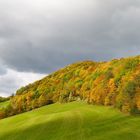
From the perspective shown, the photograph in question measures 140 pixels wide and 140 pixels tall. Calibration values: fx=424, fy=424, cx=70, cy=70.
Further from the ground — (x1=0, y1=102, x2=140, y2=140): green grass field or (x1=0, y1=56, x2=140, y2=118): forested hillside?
(x1=0, y1=56, x2=140, y2=118): forested hillside

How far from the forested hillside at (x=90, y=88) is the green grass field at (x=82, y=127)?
14.5ft

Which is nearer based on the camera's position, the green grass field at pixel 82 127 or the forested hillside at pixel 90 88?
the green grass field at pixel 82 127

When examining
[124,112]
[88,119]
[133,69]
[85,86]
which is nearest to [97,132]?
[88,119]

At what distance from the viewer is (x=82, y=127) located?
82.7 metres

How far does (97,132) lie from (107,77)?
121 feet

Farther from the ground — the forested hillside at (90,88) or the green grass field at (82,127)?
the forested hillside at (90,88)

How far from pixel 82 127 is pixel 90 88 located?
40395 mm

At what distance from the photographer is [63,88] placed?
502 feet

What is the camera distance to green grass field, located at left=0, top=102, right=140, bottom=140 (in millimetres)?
75312

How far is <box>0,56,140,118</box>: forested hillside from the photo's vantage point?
97.7 m

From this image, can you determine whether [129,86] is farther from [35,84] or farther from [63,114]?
[35,84]

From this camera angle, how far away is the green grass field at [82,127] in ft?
247

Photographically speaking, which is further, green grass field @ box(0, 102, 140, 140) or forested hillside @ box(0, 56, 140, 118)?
forested hillside @ box(0, 56, 140, 118)

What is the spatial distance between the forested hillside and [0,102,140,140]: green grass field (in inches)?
174
